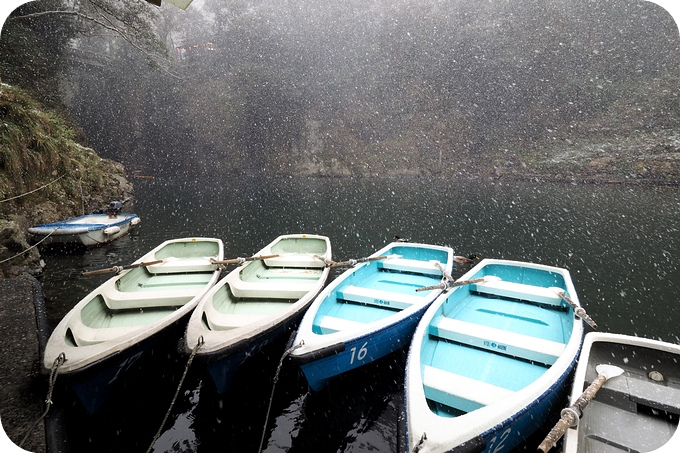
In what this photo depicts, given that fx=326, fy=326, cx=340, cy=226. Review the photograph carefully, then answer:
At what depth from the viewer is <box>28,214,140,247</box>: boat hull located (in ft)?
40.6

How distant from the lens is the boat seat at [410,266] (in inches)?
307

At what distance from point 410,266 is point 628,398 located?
4778mm

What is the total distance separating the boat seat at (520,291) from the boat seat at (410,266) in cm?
114

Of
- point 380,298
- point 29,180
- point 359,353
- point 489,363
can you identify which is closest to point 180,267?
point 380,298

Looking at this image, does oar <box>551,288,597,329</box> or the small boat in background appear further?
the small boat in background

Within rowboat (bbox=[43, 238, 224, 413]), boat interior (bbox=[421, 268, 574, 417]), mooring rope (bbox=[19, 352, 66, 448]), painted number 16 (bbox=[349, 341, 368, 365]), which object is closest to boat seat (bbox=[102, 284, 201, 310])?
rowboat (bbox=[43, 238, 224, 413])

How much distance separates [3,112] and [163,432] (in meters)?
12.6

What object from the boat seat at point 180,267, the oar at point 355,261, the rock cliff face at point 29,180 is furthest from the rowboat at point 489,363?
the rock cliff face at point 29,180

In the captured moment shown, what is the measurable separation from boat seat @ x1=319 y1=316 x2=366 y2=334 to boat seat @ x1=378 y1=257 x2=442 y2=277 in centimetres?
290

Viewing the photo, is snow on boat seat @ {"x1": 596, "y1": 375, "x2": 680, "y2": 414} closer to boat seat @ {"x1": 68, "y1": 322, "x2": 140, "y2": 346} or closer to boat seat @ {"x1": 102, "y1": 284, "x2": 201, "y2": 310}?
boat seat @ {"x1": 68, "y1": 322, "x2": 140, "y2": 346}

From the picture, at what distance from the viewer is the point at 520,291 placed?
6.29 m

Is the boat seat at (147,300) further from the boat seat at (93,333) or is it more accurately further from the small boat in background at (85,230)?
the small boat in background at (85,230)

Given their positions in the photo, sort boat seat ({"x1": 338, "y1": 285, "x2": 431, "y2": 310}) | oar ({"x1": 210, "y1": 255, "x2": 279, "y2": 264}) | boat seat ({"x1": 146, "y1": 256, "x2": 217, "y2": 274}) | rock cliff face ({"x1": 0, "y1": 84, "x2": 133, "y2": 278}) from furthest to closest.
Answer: rock cliff face ({"x1": 0, "y1": 84, "x2": 133, "y2": 278})
boat seat ({"x1": 146, "y1": 256, "x2": 217, "y2": 274})
oar ({"x1": 210, "y1": 255, "x2": 279, "y2": 264})
boat seat ({"x1": 338, "y1": 285, "x2": 431, "y2": 310})

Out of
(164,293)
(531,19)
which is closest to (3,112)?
(164,293)
